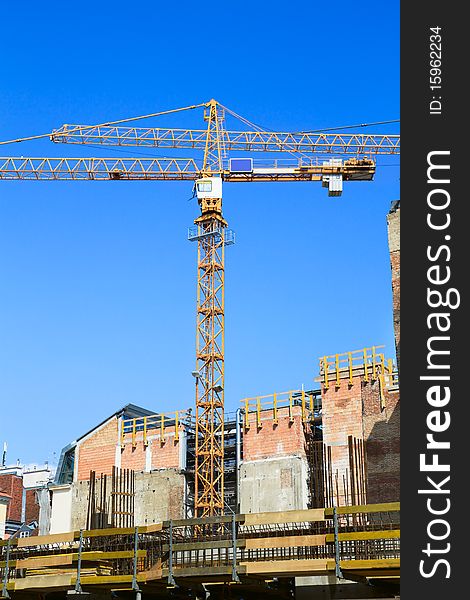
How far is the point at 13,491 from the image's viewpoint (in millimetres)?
62094

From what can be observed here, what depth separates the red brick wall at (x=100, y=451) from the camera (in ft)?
168

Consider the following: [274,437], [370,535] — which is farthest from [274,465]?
[370,535]

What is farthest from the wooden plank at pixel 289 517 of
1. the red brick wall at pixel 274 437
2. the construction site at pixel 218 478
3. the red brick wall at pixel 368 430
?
the red brick wall at pixel 274 437

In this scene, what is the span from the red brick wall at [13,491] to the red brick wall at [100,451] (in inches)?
446

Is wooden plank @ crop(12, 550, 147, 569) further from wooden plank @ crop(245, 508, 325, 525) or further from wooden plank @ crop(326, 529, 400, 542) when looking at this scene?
wooden plank @ crop(326, 529, 400, 542)

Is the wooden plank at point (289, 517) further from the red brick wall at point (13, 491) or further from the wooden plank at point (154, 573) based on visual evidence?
the red brick wall at point (13, 491)

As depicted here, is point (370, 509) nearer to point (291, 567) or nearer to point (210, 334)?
point (291, 567)

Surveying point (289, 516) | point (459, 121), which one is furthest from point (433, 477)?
point (289, 516)

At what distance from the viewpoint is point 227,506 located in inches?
1967

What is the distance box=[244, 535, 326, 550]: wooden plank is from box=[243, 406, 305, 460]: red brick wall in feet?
87.7

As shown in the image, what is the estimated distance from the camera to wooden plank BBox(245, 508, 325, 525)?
59.0 feet

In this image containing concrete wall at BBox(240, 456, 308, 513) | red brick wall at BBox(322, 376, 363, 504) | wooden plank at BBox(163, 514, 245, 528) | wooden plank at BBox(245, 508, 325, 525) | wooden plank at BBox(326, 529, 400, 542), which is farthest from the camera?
concrete wall at BBox(240, 456, 308, 513)

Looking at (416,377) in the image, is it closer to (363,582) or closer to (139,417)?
(363,582)

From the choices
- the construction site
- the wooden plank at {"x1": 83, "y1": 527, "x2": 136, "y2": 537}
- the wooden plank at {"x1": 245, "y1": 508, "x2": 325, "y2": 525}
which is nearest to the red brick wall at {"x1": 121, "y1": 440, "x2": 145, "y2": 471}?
the construction site
